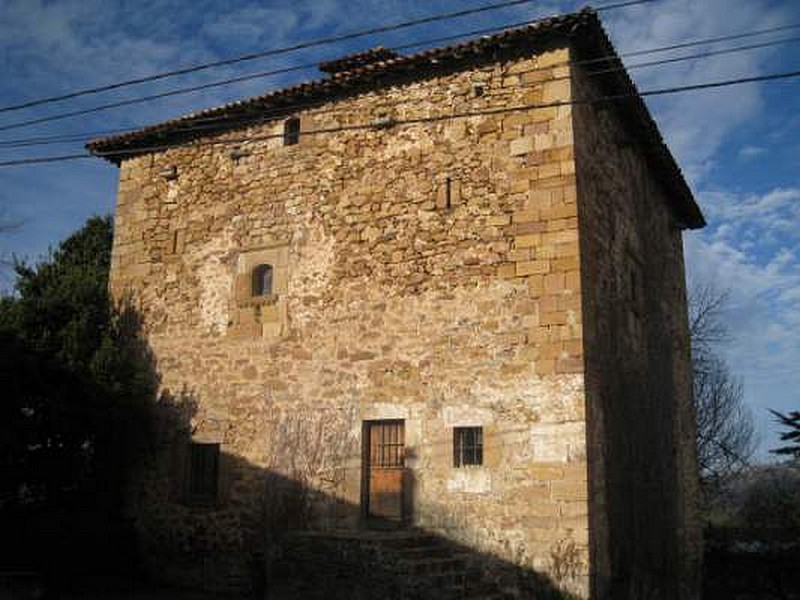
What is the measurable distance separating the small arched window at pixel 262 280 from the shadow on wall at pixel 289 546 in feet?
6.65

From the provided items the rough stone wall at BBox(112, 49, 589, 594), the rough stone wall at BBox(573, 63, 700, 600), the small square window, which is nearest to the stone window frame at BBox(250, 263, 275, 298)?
the rough stone wall at BBox(112, 49, 589, 594)

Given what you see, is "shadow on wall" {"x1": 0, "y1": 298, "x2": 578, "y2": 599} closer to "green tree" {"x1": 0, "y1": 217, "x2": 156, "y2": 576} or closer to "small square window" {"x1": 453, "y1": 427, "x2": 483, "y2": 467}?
"green tree" {"x1": 0, "y1": 217, "x2": 156, "y2": 576}

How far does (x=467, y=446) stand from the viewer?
9.92 meters

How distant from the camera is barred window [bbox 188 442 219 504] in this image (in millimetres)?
12064

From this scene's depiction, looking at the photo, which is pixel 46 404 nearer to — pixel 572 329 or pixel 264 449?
pixel 264 449

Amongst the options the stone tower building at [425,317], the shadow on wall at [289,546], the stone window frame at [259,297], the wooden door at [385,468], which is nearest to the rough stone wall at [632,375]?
the stone tower building at [425,317]

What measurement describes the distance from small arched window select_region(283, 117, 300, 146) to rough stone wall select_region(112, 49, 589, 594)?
0.44 ft

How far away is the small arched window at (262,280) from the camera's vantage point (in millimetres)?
12195

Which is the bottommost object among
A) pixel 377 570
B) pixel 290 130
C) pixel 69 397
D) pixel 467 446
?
pixel 377 570

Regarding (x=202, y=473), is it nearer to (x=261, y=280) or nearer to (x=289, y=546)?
(x=261, y=280)

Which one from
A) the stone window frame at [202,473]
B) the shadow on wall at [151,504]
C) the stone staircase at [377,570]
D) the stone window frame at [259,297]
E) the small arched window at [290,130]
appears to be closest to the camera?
the stone staircase at [377,570]

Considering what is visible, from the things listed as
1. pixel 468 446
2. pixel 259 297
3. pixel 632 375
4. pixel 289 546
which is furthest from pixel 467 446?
pixel 259 297

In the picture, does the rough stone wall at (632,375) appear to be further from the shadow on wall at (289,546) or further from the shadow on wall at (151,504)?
the shadow on wall at (151,504)

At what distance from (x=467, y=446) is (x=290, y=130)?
592 centimetres
